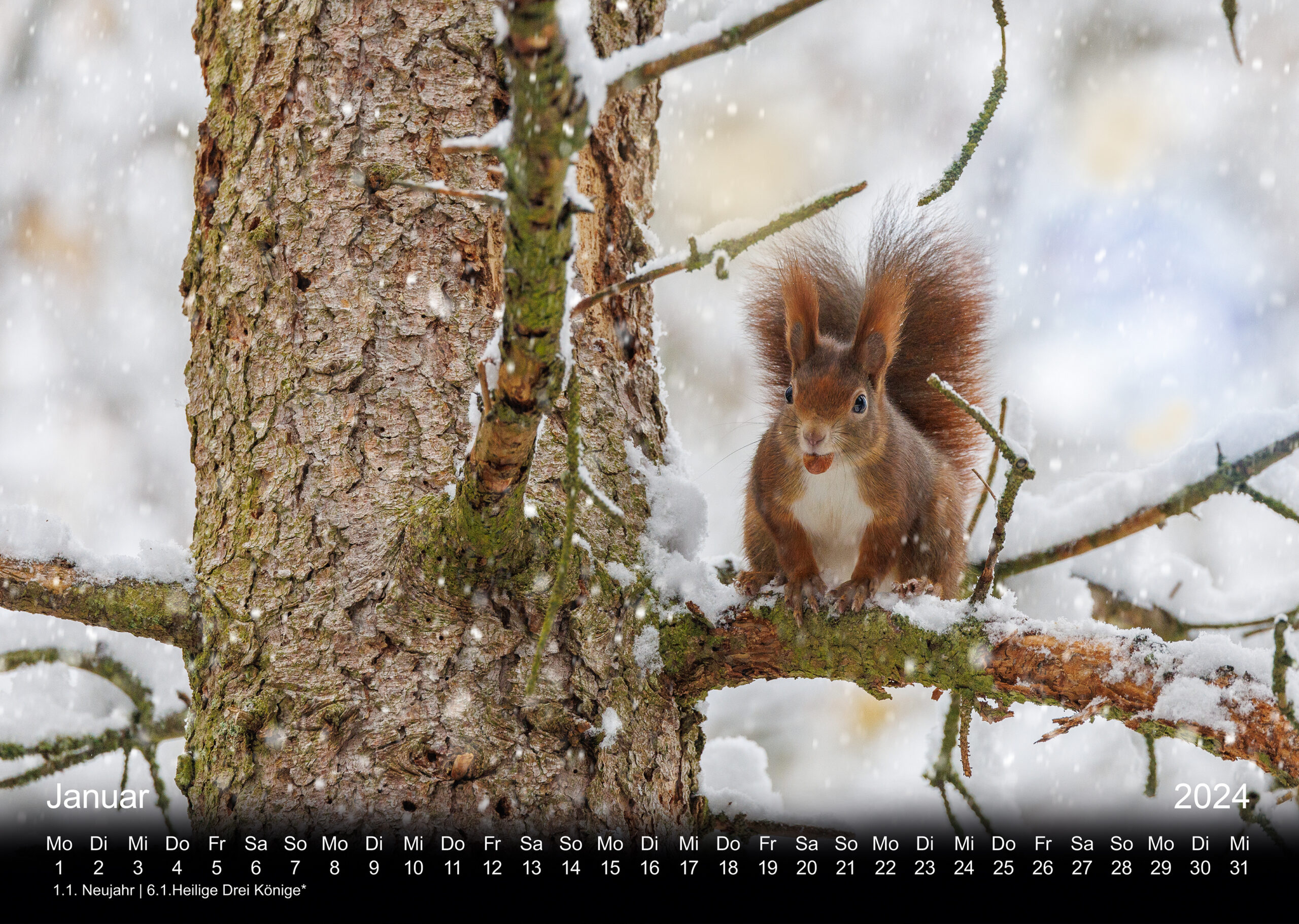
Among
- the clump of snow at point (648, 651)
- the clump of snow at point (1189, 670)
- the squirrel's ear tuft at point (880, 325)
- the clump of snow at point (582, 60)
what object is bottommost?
the clump of snow at point (1189, 670)

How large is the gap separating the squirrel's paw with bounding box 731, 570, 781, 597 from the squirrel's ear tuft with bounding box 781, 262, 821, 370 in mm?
381

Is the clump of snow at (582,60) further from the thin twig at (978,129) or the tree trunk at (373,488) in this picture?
the tree trunk at (373,488)

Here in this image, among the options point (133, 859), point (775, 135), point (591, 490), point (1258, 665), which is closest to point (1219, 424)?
point (1258, 665)

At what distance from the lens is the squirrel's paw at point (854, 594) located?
1385mm

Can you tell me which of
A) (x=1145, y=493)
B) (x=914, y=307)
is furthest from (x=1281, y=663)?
(x=914, y=307)

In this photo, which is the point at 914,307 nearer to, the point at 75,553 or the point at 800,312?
the point at 800,312

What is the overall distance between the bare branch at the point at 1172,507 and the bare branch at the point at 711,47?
732 mm

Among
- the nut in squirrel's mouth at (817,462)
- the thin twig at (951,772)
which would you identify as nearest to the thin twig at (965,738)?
the thin twig at (951,772)

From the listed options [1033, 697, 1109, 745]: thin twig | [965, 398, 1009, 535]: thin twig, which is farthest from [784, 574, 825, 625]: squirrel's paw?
[1033, 697, 1109, 745]: thin twig

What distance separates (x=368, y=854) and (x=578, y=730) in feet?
0.88

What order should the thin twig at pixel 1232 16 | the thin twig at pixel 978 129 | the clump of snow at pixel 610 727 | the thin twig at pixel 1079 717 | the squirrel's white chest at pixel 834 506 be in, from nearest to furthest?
the thin twig at pixel 1232 16, the thin twig at pixel 978 129, the thin twig at pixel 1079 717, the clump of snow at pixel 610 727, the squirrel's white chest at pixel 834 506

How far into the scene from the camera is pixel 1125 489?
1.33m

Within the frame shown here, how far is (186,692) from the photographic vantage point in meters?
1.61

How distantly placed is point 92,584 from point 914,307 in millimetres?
1499
